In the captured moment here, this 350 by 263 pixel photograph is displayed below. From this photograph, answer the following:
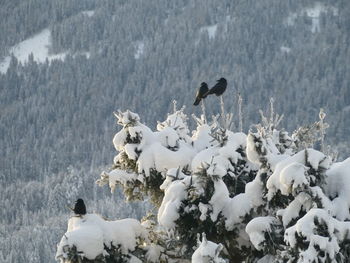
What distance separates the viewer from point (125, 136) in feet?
40.8

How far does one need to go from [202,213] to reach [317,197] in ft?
4.51

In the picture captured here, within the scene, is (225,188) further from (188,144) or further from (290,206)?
(188,144)

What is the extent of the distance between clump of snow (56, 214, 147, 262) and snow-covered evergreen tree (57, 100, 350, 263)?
12 mm

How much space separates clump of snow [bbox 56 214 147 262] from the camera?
35.2ft

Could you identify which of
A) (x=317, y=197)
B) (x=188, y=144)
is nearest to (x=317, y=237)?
(x=317, y=197)

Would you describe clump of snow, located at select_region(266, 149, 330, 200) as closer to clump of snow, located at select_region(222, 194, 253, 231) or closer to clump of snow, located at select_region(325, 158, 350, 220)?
clump of snow, located at select_region(325, 158, 350, 220)

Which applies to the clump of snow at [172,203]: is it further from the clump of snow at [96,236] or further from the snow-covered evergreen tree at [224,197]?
the clump of snow at [96,236]

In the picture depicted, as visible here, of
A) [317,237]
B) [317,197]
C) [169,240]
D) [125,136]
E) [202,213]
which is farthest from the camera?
[125,136]

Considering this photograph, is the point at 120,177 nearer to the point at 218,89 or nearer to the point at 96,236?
the point at 96,236

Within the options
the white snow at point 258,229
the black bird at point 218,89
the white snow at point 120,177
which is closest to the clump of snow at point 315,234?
the white snow at point 258,229

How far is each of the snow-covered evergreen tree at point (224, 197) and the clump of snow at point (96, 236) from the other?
0.04 ft

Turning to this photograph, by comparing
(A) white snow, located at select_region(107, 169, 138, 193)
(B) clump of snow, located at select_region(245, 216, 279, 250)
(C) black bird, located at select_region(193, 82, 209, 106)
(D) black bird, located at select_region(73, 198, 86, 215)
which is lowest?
(B) clump of snow, located at select_region(245, 216, 279, 250)

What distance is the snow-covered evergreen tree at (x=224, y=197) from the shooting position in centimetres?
971

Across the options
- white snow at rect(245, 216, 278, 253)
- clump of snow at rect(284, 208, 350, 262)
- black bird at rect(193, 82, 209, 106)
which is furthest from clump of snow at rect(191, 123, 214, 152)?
clump of snow at rect(284, 208, 350, 262)
